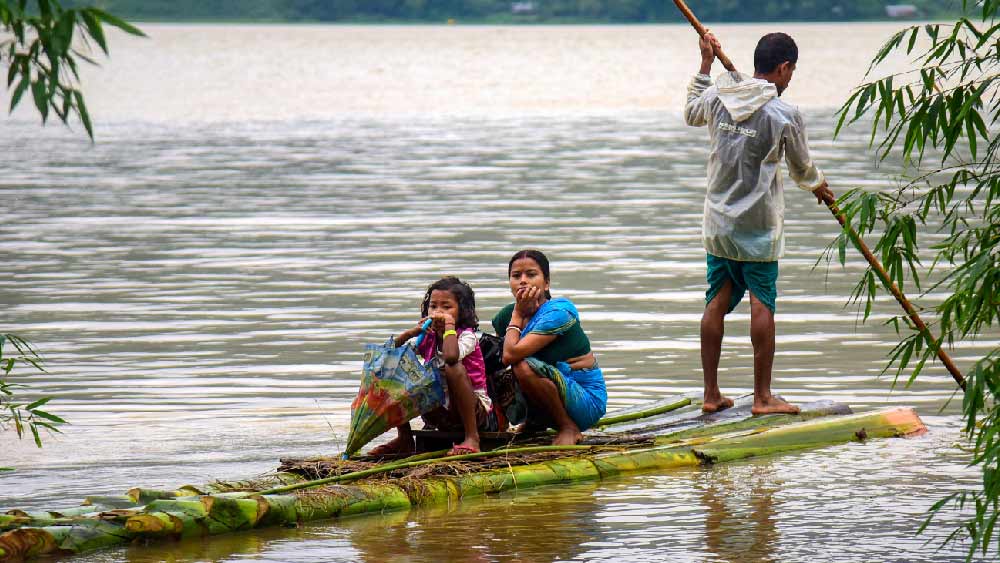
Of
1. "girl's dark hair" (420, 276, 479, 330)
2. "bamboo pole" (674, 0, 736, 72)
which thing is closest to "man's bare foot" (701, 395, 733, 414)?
"girl's dark hair" (420, 276, 479, 330)

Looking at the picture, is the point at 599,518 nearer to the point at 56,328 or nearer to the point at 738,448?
the point at 738,448

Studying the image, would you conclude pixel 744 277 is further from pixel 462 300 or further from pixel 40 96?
pixel 40 96

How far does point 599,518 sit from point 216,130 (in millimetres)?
27537

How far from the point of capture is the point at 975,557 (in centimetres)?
589

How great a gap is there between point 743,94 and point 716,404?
152cm

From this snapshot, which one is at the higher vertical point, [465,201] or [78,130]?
[78,130]

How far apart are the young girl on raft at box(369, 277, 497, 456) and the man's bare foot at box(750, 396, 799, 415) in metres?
1.50

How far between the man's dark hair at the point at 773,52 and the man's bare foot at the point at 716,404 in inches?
62.4

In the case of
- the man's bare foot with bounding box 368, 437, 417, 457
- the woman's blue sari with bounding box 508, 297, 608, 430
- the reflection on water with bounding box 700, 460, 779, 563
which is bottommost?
the reflection on water with bounding box 700, 460, 779, 563

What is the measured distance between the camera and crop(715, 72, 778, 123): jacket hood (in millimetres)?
7398

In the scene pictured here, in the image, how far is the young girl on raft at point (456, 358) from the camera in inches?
268

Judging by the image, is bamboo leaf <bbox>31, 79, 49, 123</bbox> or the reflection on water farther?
the reflection on water

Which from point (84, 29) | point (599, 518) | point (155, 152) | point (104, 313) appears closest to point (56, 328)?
point (104, 313)

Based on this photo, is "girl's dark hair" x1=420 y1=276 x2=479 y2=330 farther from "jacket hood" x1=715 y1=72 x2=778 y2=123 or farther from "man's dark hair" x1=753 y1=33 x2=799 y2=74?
"man's dark hair" x1=753 y1=33 x2=799 y2=74
